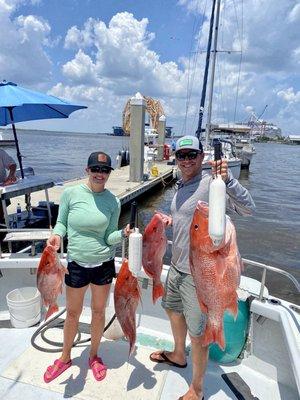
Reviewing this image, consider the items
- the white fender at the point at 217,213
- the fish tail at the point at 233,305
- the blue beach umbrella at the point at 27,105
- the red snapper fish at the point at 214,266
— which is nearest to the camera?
the white fender at the point at 217,213

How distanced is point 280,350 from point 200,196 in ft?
5.94

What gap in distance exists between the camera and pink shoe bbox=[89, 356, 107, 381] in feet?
10.0

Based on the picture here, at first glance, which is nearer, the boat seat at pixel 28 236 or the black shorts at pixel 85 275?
the black shorts at pixel 85 275

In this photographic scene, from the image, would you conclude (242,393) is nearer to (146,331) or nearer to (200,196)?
(146,331)

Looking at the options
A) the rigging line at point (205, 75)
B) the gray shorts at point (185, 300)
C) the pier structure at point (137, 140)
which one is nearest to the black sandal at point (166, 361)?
the gray shorts at point (185, 300)

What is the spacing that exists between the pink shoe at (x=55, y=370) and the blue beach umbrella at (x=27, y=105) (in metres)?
3.88

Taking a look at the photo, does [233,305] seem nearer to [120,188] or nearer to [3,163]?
[3,163]

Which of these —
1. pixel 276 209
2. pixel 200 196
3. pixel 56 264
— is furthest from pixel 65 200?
pixel 276 209

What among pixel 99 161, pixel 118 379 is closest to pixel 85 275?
pixel 99 161

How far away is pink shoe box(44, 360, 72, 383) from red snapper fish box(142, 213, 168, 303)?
125 cm

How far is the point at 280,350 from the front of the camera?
3184mm

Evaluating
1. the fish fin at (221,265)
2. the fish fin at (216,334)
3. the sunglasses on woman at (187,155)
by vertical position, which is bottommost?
the fish fin at (216,334)

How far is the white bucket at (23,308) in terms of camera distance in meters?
3.76

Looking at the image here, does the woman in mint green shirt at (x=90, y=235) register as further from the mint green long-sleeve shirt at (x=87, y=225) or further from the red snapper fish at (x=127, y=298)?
the red snapper fish at (x=127, y=298)
